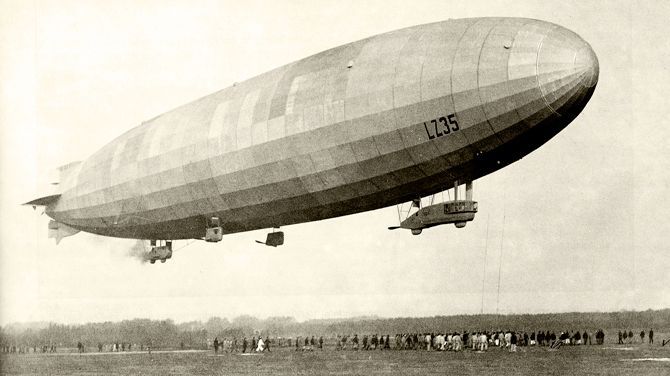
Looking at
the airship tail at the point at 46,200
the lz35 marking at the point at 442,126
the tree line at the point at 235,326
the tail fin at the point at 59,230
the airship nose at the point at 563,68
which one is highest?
the airship nose at the point at 563,68

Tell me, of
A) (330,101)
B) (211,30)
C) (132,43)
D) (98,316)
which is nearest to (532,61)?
(330,101)

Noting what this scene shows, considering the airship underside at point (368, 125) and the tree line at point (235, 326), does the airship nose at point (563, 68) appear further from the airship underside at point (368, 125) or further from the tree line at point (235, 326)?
the tree line at point (235, 326)

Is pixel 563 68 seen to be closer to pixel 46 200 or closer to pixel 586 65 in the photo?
pixel 586 65

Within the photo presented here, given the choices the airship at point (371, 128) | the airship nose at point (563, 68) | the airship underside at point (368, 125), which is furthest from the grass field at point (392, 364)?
the airship nose at point (563, 68)

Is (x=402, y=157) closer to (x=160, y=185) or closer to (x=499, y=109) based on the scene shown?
(x=499, y=109)

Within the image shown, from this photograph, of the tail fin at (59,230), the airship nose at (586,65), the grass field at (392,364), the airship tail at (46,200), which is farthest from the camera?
the tail fin at (59,230)

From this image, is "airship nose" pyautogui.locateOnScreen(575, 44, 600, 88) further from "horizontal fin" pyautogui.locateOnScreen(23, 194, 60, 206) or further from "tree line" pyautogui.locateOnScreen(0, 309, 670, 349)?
"horizontal fin" pyautogui.locateOnScreen(23, 194, 60, 206)

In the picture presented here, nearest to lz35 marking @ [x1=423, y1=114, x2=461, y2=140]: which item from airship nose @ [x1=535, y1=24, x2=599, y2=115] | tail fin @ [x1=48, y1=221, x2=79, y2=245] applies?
airship nose @ [x1=535, y1=24, x2=599, y2=115]
